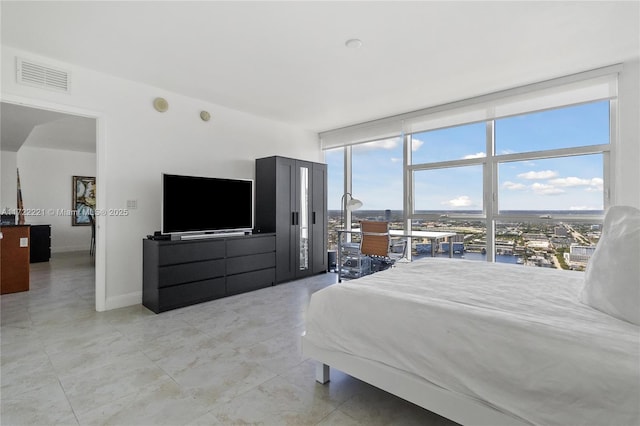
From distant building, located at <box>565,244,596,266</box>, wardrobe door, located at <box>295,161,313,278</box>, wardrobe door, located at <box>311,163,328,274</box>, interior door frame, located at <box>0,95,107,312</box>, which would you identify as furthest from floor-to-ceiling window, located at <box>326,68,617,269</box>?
interior door frame, located at <box>0,95,107,312</box>

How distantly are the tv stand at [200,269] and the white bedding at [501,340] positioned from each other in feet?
6.96

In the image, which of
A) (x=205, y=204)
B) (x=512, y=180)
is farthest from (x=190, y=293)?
(x=512, y=180)

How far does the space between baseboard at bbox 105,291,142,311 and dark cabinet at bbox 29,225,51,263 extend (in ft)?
14.6

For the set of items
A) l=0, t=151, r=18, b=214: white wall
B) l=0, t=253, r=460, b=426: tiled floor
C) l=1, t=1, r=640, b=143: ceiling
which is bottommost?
l=0, t=253, r=460, b=426: tiled floor

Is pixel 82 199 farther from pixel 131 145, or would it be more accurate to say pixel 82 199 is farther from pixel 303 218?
pixel 303 218

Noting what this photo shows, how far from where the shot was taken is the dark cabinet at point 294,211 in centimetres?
468

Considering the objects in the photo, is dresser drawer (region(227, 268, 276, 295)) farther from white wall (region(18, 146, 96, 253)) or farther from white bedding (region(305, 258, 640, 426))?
white wall (region(18, 146, 96, 253))

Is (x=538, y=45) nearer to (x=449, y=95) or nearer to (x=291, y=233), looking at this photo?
(x=449, y=95)

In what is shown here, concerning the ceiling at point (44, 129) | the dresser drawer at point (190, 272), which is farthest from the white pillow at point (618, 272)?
the ceiling at point (44, 129)

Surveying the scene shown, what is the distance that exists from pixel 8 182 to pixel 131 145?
16.9 feet

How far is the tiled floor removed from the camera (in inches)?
66.3

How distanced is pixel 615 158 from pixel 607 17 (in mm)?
1528

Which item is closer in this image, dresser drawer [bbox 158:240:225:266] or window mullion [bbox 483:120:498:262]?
dresser drawer [bbox 158:240:225:266]

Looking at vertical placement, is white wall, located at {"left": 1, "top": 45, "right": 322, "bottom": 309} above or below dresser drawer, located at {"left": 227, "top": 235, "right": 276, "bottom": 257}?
above
